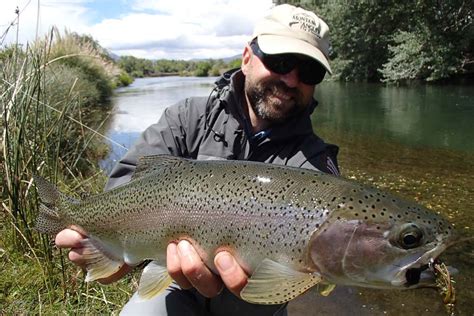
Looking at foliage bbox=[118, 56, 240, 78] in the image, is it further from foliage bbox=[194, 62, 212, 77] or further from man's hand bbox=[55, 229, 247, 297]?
man's hand bbox=[55, 229, 247, 297]

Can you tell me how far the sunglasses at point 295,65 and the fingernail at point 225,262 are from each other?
4.87 feet

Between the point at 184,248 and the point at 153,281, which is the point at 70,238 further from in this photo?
the point at 184,248

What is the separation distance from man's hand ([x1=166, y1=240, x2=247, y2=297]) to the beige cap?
151 centimetres

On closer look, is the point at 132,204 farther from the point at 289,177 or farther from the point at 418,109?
the point at 418,109

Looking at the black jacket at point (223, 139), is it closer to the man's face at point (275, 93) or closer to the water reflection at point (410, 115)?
the man's face at point (275, 93)

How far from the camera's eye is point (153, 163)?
285 centimetres

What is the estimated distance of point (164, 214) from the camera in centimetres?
259

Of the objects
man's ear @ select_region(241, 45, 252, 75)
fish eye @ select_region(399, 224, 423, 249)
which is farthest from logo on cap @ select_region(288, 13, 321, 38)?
fish eye @ select_region(399, 224, 423, 249)

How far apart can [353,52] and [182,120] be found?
37738 millimetres

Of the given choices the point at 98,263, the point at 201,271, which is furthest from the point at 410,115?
the point at 201,271

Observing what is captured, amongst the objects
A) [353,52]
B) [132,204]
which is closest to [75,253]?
[132,204]

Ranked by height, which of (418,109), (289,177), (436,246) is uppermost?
(289,177)

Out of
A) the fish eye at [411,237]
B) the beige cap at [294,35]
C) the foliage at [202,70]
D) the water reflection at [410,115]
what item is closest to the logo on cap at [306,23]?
the beige cap at [294,35]

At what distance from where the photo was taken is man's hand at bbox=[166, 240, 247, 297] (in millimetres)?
2379
